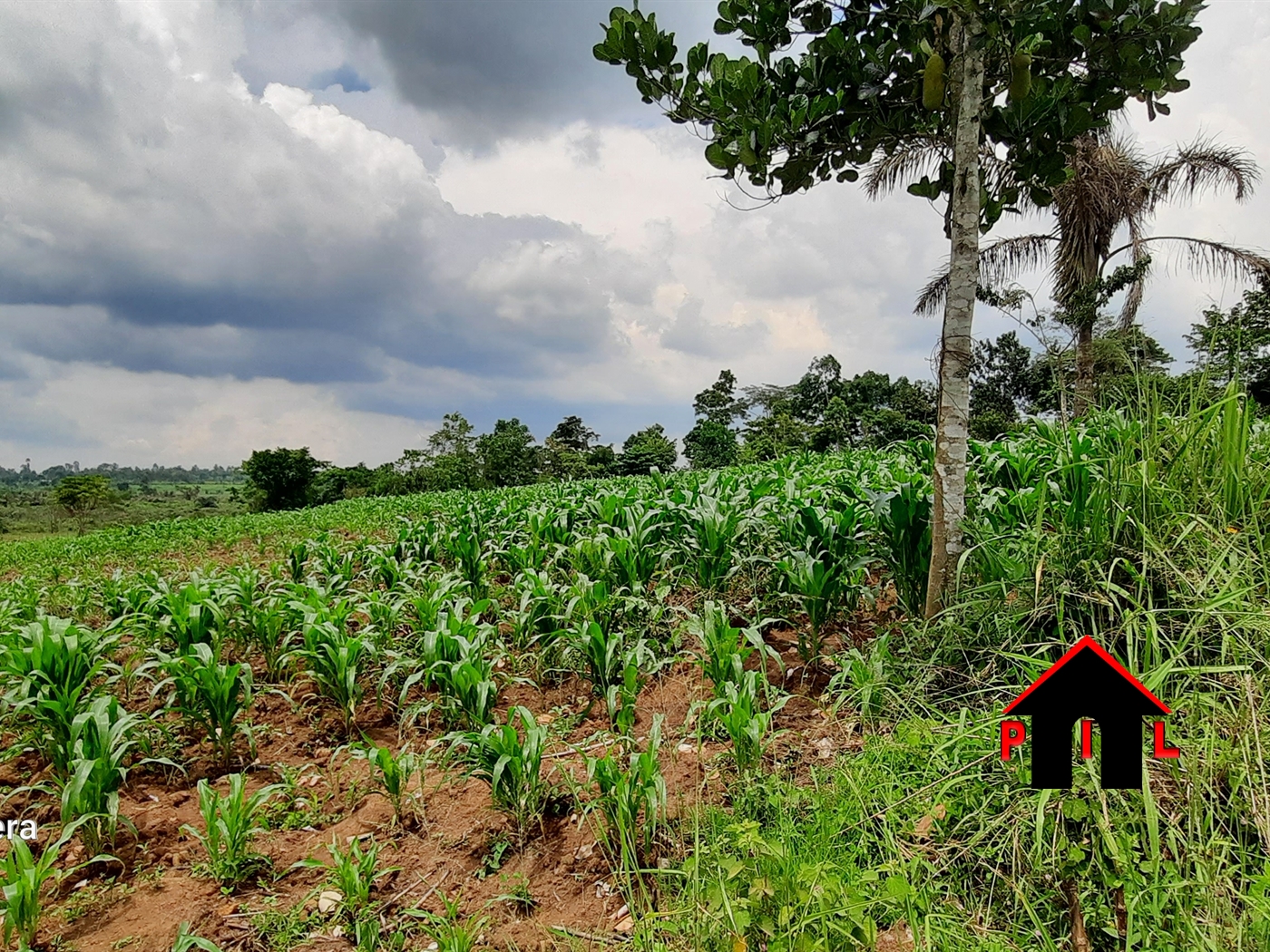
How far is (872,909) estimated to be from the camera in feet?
4.90

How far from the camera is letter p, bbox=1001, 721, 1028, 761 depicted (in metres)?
1.41

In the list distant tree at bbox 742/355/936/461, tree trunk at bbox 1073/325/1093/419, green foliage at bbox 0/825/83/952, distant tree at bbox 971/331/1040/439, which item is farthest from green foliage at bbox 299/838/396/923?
distant tree at bbox 971/331/1040/439

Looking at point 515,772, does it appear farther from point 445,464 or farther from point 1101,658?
point 445,464

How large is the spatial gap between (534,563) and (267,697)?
177 centimetres

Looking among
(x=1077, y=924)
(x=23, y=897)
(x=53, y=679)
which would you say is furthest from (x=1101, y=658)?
(x=53, y=679)

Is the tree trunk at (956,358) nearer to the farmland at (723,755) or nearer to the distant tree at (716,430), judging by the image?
the farmland at (723,755)

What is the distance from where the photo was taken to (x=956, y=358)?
261 centimetres

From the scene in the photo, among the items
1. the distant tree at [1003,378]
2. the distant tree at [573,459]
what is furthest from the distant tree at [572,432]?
the distant tree at [1003,378]

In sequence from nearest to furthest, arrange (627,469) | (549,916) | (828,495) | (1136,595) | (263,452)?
(549,916), (1136,595), (828,495), (627,469), (263,452)

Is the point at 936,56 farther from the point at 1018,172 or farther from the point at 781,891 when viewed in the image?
the point at 781,891

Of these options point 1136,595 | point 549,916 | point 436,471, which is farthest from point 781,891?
point 436,471

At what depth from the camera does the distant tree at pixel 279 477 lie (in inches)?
1452

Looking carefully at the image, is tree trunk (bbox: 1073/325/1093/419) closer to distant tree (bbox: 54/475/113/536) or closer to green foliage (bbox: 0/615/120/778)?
green foliage (bbox: 0/615/120/778)

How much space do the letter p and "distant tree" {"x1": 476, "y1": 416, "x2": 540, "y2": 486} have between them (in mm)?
33804
